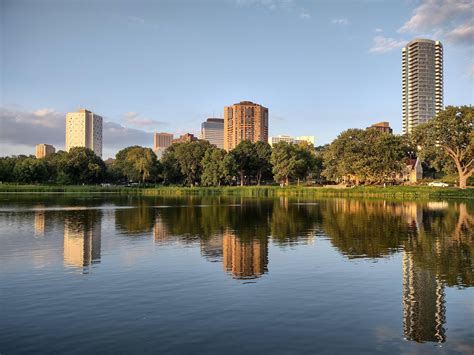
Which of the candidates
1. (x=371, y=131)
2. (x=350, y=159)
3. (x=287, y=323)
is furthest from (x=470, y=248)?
(x=371, y=131)

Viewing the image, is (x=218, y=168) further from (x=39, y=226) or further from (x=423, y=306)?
(x=423, y=306)

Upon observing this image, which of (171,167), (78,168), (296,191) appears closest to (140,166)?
(171,167)

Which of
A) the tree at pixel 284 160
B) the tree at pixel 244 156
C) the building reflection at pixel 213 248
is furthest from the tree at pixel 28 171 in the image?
the building reflection at pixel 213 248

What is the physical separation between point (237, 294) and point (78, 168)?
140524mm

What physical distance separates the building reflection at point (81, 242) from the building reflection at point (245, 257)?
6704 mm

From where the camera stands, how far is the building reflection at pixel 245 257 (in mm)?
18594

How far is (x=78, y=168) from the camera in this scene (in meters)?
145

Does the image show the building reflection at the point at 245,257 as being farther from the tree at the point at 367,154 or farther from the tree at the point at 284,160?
the tree at the point at 284,160

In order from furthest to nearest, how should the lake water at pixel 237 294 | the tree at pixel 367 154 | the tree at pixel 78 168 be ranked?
the tree at pixel 78 168, the tree at pixel 367 154, the lake water at pixel 237 294

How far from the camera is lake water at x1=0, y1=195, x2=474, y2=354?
1070 cm

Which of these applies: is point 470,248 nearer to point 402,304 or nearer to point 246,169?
point 402,304

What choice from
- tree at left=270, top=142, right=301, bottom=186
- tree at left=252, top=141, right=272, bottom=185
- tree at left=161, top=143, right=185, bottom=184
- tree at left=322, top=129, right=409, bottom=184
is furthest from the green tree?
tree at left=322, top=129, right=409, bottom=184

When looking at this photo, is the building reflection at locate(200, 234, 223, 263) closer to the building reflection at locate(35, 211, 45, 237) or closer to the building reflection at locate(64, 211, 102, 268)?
the building reflection at locate(64, 211, 102, 268)

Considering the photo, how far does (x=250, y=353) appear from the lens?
992 centimetres
